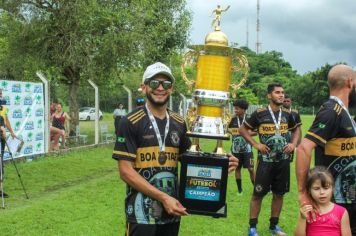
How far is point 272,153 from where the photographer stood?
7.16 m

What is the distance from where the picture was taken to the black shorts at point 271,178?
7082 mm

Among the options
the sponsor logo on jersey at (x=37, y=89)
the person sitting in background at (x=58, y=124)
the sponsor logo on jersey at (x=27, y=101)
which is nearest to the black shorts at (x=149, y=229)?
the sponsor logo on jersey at (x=27, y=101)

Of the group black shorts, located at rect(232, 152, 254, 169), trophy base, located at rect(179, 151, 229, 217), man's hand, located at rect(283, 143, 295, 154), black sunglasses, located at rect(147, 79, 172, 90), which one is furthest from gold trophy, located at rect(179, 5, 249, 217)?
black shorts, located at rect(232, 152, 254, 169)

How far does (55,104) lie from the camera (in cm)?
1712

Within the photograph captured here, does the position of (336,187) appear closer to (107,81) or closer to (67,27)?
(67,27)

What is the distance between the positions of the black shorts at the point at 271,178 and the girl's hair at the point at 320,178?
119 inches

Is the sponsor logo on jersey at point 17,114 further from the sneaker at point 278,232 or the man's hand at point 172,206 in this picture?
the man's hand at point 172,206

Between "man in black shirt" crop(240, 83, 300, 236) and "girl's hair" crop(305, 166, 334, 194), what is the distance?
2.97m

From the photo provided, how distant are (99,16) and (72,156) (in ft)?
17.7

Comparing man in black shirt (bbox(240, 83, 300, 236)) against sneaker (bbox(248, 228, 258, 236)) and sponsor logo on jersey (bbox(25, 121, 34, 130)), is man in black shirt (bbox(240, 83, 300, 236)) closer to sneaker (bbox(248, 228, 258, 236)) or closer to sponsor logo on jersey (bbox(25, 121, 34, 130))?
sneaker (bbox(248, 228, 258, 236))

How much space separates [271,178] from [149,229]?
3.73m

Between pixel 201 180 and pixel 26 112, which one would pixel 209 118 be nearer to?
pixel 201 180

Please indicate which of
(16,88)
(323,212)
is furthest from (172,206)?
(16,88)

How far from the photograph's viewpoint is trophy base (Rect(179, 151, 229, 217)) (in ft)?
12.8
